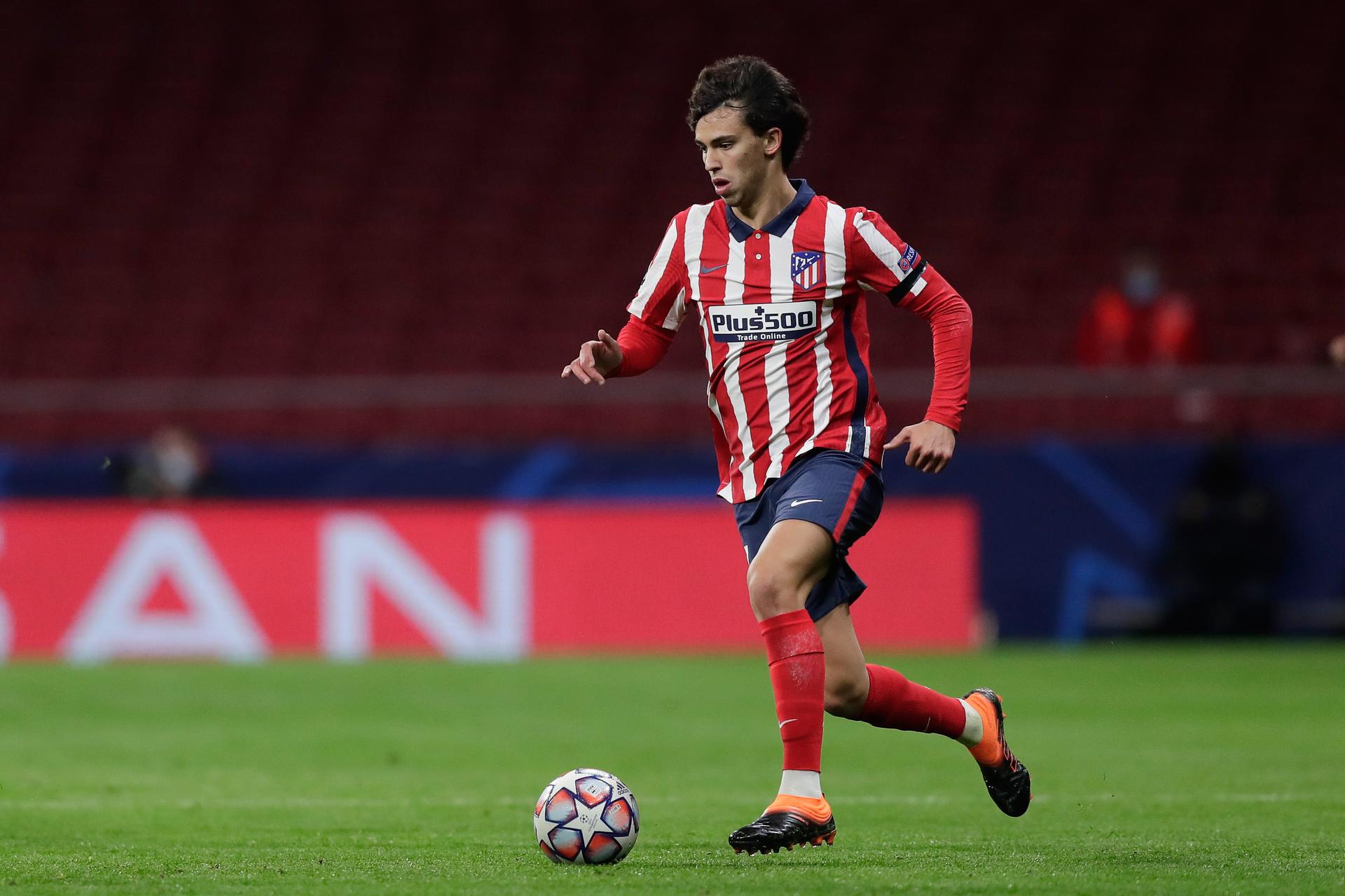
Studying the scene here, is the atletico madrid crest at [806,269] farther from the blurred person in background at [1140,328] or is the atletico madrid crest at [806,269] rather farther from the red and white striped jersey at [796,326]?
the blurred person in background at [1140,328]

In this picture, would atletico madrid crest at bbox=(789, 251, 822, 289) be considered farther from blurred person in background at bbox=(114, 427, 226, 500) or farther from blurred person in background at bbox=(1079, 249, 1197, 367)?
blurred person in background at bbox=(1079, 249, 1197, 367)

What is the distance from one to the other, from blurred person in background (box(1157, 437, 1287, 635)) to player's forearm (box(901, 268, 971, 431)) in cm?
876

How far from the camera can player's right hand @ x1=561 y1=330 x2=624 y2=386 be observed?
511cm

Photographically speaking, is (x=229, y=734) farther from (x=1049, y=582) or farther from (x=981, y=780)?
(x=1049, y=582)

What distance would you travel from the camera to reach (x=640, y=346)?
17.9 feet

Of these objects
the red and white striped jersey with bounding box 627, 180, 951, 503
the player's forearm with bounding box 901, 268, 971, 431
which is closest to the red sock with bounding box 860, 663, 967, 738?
the red and white striped jersey with bounding box 627, 180, 951, 503

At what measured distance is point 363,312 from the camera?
17.2 m

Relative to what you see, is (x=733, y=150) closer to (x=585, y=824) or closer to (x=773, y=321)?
(x=773, y=321)

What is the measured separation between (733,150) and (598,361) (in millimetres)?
689

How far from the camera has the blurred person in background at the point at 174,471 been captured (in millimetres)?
13859

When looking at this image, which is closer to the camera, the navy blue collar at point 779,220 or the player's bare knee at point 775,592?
the player's bare knee at point 775,592

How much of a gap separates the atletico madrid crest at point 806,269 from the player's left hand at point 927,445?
1.73 ft

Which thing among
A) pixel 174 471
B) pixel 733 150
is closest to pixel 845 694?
pixel 733 150

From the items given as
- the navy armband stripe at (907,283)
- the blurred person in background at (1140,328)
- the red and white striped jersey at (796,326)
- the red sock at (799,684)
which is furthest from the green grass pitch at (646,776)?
the blurred person in background at (1140,328)
